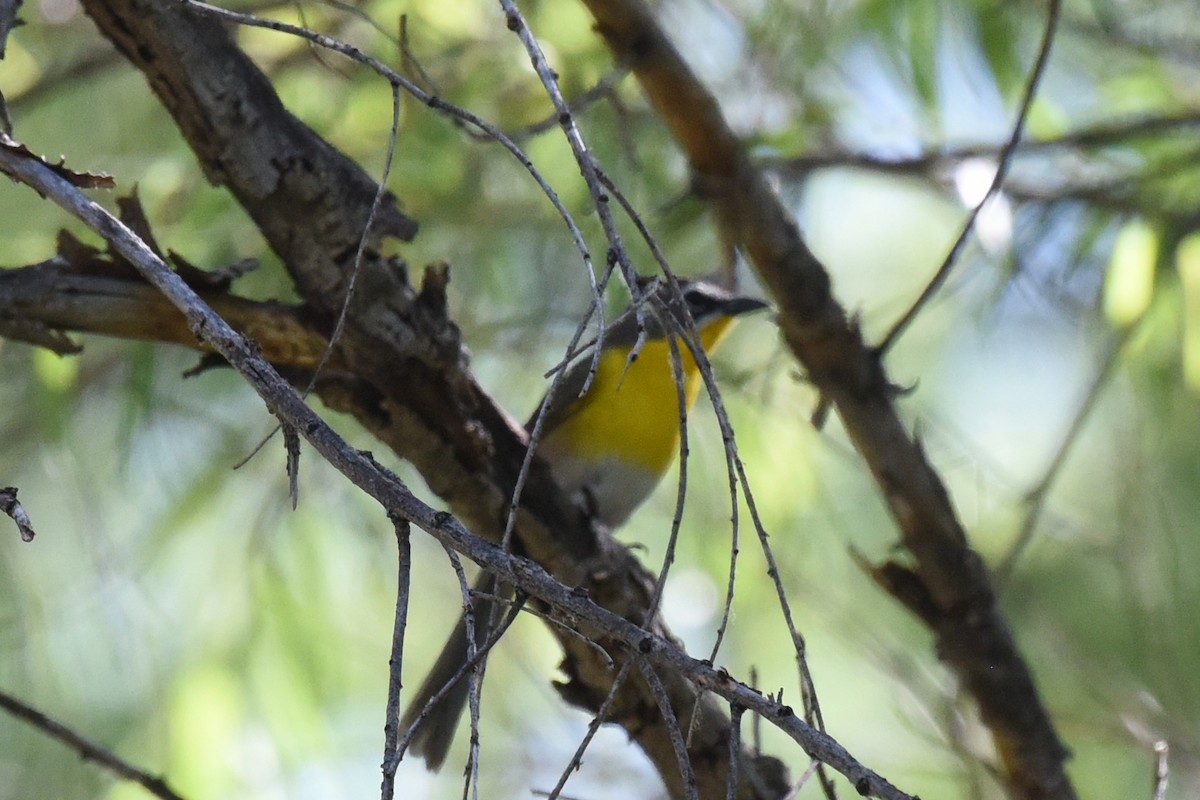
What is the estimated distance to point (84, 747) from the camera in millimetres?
1792

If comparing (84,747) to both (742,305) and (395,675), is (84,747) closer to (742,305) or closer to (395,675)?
(395,675)

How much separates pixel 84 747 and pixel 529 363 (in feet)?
4.82

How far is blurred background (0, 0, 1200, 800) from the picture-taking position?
2.70 meters

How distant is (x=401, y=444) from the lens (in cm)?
203

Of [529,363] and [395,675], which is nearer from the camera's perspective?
[395,675]

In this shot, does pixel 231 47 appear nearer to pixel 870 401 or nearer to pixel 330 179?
pixel 330 179

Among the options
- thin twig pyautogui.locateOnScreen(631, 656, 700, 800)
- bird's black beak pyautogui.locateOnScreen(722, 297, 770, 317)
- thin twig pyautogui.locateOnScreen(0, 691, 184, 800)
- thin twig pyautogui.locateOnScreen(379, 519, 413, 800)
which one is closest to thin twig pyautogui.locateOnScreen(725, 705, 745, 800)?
thin twig pyautogui.locateOnScreen(631, 656, 700, 800)

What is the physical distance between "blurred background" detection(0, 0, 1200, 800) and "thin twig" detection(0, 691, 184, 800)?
836 mm

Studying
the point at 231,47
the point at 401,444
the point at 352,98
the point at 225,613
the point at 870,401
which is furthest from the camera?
the point at 225,613

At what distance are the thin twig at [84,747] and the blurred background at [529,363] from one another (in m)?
0.84

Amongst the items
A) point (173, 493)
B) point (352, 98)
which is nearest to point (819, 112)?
point (352, 98)

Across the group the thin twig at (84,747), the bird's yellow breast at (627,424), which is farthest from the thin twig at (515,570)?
the bird's yellow breast at (627,424)

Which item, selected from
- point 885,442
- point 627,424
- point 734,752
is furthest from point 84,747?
point 627,424

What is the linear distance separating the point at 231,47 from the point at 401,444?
0.62m
